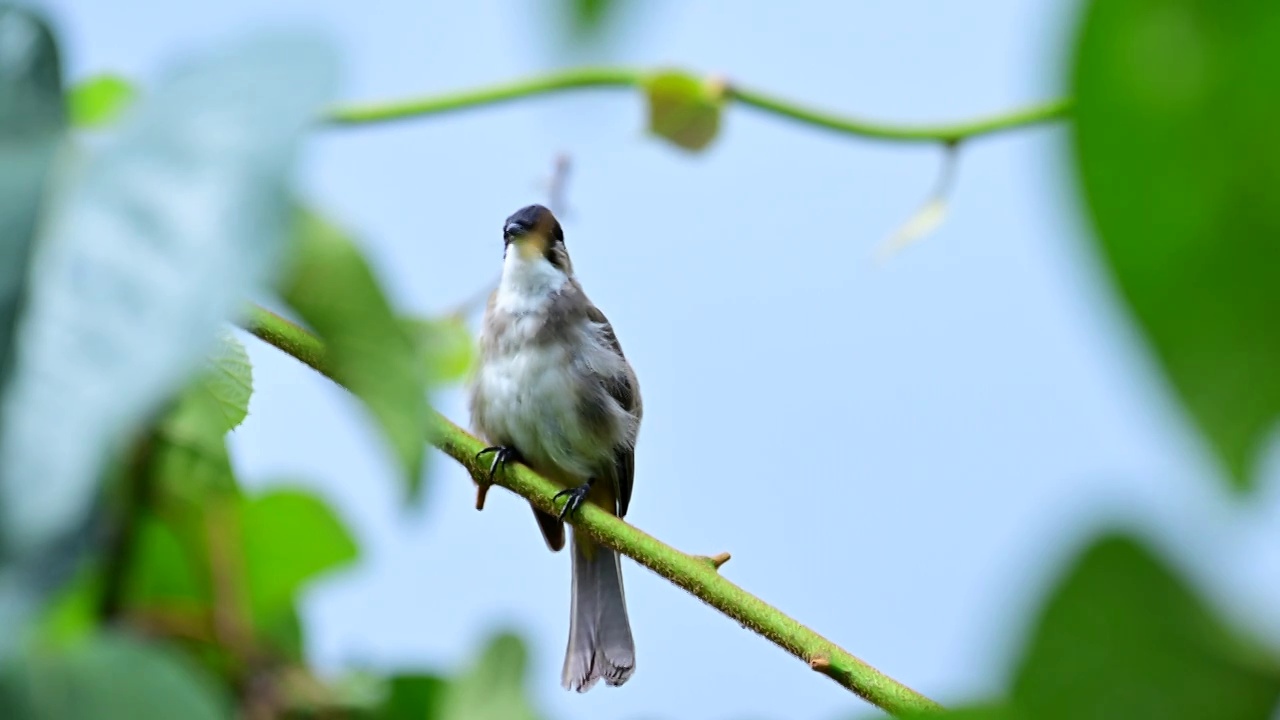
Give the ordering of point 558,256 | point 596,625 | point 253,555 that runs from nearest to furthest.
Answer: point 253,555 → point 596,625 → point 558,256

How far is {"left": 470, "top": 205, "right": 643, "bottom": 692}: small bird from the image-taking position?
166 inches

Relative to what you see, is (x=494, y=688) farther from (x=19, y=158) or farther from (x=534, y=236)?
(x=534, y=236)

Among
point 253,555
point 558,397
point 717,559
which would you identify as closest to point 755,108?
point 717,559

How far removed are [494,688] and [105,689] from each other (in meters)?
0.56

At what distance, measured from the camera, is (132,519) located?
1.65ft

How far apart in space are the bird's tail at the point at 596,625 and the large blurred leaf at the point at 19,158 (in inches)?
138

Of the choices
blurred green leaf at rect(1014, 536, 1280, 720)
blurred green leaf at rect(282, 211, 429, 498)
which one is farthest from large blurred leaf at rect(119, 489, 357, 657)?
blurred green leaf at rect(1014, 536, 1280, 720)

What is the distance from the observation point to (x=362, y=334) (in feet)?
1.60

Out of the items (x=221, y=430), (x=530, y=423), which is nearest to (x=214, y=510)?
(x=221, y=430)

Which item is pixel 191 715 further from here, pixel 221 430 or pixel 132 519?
pixel 221 430

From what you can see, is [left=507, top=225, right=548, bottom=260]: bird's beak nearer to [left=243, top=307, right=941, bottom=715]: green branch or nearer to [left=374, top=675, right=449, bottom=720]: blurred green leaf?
[left=243, top=307, right=941, bottom=715]: green branch

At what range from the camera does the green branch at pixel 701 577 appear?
1.00 metres

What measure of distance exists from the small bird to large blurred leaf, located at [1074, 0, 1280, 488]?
12.8 feet

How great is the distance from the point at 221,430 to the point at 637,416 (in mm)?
3911
